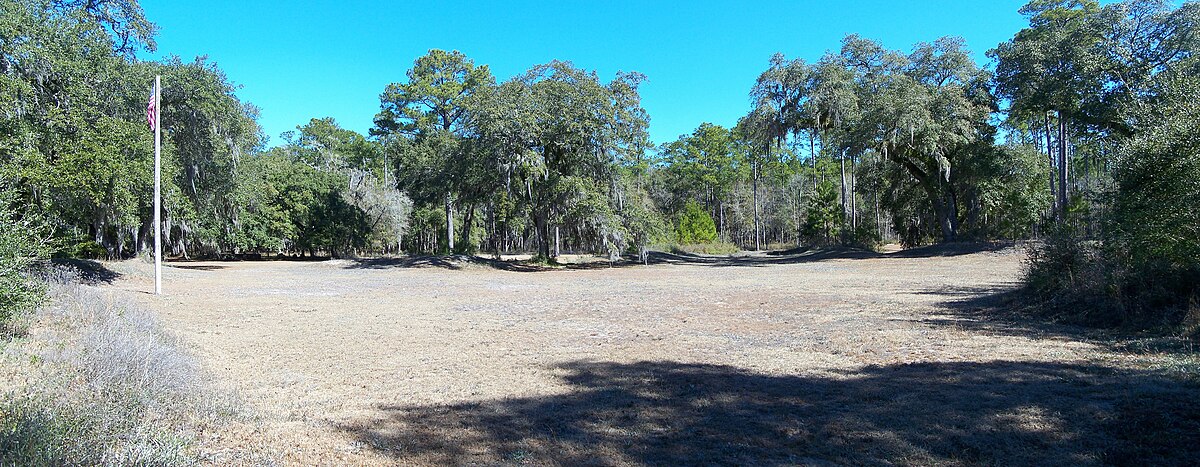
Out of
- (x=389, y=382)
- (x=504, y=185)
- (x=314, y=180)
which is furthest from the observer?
(x=314, y=180)

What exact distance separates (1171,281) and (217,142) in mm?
28256

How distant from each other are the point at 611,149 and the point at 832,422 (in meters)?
23.3

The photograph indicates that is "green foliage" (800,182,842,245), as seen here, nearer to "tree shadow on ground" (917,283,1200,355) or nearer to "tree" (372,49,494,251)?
"tree" (372,49,494,251)

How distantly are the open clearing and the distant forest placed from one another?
2.46 m

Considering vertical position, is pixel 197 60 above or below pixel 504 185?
above

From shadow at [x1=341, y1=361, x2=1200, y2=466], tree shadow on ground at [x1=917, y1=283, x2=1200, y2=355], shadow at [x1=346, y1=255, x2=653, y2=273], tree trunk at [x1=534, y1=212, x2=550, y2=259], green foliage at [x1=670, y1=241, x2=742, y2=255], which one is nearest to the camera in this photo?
shadow at [x1=341, y1=361, x2=1200, y2=466]

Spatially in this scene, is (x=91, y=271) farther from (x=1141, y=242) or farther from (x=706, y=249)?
(x=706, y=249)

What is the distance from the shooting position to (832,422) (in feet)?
15.0

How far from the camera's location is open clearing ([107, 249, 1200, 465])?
13.4 feet

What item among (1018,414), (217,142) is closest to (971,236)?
(1018,414)

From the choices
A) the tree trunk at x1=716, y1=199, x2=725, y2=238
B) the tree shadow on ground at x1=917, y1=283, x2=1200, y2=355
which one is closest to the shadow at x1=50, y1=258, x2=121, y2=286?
the tree shadow on ground at x1=917, y1=283, x2=1200, y2=355

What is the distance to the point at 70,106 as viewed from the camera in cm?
1518

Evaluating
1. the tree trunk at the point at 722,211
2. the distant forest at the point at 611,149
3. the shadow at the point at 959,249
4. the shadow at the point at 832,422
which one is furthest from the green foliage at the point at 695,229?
the shadow at the point at 832,422

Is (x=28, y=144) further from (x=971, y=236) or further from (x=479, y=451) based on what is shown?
(x=971, y=236)
